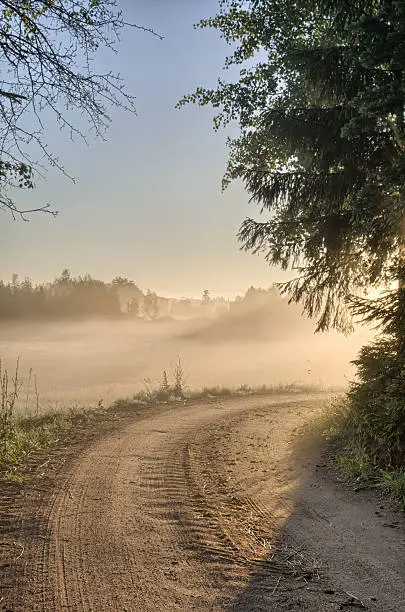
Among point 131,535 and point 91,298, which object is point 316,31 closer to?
point 131,535

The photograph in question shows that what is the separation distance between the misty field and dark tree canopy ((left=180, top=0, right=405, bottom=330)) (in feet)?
71.1

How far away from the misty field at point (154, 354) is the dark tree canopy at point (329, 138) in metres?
21.7

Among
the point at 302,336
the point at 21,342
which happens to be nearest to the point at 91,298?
the point at 21,342

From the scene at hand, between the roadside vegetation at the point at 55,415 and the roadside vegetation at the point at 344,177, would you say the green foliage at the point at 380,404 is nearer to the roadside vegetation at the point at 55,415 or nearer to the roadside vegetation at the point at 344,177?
the roadside vegetation at the point at 344,177

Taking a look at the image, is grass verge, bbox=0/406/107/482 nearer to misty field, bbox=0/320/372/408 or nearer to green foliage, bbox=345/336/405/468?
green foliage, bbox=345/336/405/468

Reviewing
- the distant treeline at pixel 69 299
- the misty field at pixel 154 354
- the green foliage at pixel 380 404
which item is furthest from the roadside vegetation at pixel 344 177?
the distant treeline at pixel 69 299

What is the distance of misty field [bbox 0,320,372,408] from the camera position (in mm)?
44494

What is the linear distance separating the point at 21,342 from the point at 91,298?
42.0 metres

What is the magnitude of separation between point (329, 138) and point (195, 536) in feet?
25.8

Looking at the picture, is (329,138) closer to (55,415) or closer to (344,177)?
(344,177)

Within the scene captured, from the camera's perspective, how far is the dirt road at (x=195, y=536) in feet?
14.0

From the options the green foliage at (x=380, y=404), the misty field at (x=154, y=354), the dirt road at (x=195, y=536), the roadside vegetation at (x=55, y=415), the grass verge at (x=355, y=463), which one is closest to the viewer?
the dirt road at (x=195, y=536)

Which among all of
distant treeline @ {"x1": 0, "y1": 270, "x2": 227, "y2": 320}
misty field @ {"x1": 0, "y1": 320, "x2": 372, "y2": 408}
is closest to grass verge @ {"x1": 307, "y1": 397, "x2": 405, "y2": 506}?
misty field @ {"x1": 0, "y1": 320, "x2": 372, "y2": 408}

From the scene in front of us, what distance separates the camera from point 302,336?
Answer: 101 m
